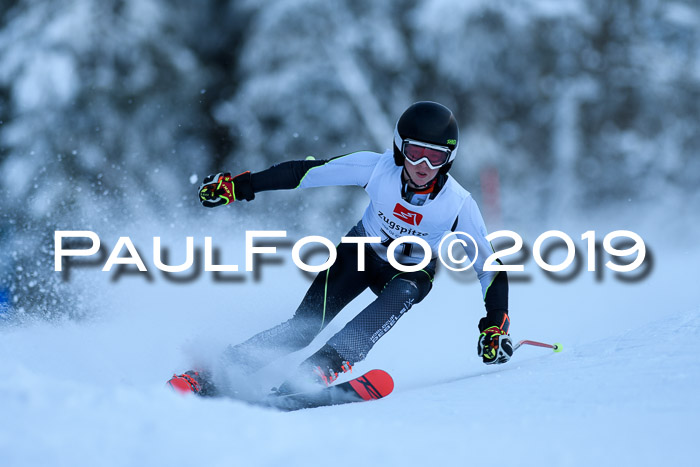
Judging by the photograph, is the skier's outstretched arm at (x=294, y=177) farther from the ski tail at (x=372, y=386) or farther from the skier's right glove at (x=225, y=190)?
the ski tail at (x=372, y=386)

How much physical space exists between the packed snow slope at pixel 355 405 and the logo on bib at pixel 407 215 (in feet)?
2.63

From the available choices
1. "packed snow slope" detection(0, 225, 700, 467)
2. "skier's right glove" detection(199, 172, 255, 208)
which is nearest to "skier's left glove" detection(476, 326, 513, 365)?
"packed snow slope" detection(0, 225, 700, 467)

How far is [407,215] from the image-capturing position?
332 cm

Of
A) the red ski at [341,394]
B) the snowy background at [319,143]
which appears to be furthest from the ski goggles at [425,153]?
the snowy background at [319,143]

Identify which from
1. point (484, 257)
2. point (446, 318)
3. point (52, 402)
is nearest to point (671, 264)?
point (446, 318)

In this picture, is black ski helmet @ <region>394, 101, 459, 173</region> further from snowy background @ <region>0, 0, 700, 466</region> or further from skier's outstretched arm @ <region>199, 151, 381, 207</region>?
snowy background @ <region>0, 0, 700, 466</region>

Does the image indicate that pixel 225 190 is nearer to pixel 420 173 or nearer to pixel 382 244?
pixel 382 244

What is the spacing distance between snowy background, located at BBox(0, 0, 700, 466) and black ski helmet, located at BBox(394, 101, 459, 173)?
51.1 inches

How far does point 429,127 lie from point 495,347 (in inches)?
42.0

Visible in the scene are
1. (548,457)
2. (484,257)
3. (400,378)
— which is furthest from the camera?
(400,378)

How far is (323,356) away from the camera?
3.09 meters

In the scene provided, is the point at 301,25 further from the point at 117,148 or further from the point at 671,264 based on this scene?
the point at 671,264

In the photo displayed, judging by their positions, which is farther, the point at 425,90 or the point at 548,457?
the point at 425,90

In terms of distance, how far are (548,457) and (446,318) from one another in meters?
3.88
